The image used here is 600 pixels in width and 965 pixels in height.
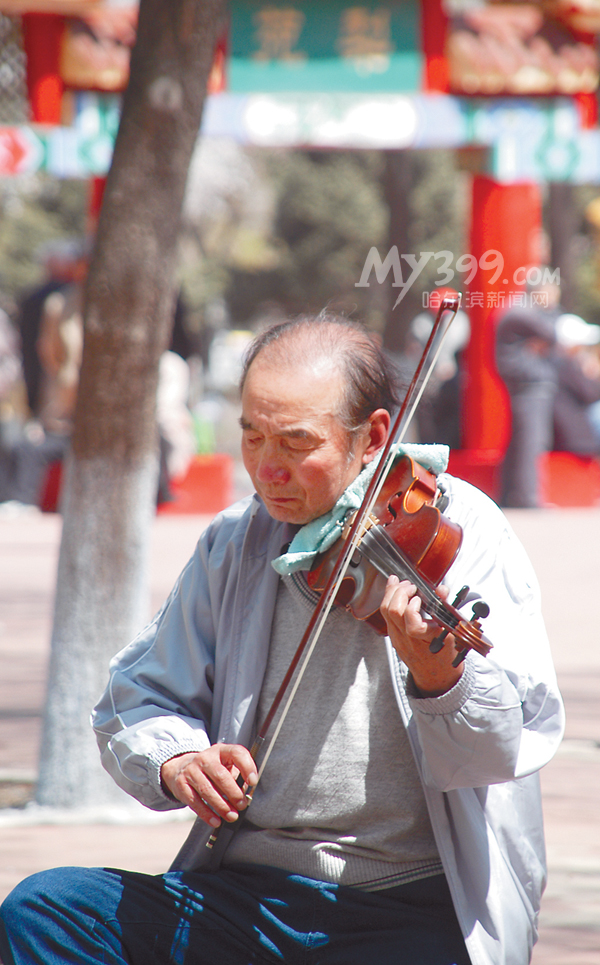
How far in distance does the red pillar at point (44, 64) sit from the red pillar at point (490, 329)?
3528 mm

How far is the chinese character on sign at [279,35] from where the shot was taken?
10.4m

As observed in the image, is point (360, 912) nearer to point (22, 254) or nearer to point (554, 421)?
point (554, 421)

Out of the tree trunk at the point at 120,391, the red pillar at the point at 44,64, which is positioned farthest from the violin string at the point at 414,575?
the red pillar at the point at 44,64

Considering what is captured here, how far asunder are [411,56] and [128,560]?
7643 mm

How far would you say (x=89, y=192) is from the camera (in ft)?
38.5

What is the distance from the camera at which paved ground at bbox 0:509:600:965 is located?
132 inches

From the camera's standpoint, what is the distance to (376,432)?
2172 mm

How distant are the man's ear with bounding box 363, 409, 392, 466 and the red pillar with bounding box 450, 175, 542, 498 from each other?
8769mm

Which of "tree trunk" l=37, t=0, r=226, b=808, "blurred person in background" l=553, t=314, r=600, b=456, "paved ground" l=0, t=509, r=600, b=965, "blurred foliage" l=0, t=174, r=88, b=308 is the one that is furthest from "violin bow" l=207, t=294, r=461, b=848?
"blurred foliage" l=0, t=174, r=88, b=308

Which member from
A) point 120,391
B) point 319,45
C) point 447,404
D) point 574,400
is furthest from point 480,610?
point 447,404

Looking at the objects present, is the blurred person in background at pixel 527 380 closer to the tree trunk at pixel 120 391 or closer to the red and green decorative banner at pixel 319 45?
the red and green decorative banner at pixel 319 45

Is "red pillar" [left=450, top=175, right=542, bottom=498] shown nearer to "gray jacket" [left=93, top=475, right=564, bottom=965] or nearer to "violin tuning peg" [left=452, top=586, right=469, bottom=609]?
"gray jacket" [left=93, top=475, right=564, bottom=965]

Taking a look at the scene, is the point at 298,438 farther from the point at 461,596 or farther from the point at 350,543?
the point at 461,596

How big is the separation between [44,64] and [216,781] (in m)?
9.52
